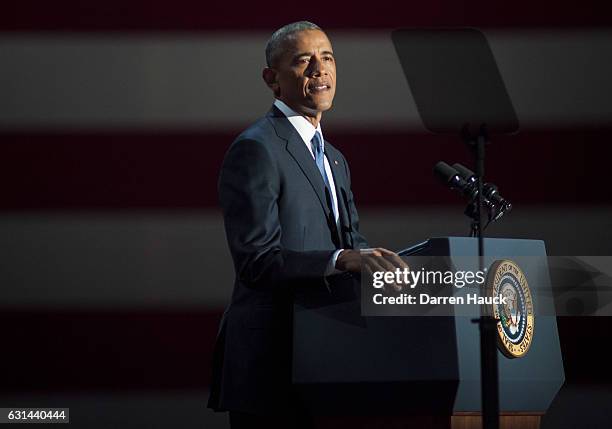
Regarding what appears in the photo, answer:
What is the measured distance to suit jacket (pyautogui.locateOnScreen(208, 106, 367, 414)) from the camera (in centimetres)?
146

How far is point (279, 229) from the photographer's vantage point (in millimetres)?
1501

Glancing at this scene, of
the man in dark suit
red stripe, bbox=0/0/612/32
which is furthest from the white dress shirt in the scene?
red stripe, bbox=0/0/612/32

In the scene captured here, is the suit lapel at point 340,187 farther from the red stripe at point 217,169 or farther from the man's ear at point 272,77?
the red stripe at point 217,169

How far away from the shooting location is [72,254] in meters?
2.78

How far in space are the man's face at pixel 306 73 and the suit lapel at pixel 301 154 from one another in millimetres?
55

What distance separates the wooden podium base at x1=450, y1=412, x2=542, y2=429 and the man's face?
0.65 meters

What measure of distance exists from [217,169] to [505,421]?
162 cm

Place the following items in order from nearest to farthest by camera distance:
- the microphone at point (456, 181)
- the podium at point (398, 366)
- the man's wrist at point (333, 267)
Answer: the podium at point (398, 366)
the man's wrist at point (333, 267)
the microphone at point (456, 181)

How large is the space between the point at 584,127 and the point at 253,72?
1104mm

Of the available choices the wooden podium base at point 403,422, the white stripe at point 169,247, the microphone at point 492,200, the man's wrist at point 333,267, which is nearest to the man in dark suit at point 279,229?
the man's wrist at point 333,267

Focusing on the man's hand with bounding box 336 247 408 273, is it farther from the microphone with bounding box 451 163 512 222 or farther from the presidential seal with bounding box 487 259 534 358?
the microphone with bounding box 451 163 512 222

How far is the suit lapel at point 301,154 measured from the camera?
1.57m

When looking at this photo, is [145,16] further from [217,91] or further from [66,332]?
[66,332]

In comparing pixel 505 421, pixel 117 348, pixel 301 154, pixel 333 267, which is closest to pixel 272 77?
pixel 301 154
